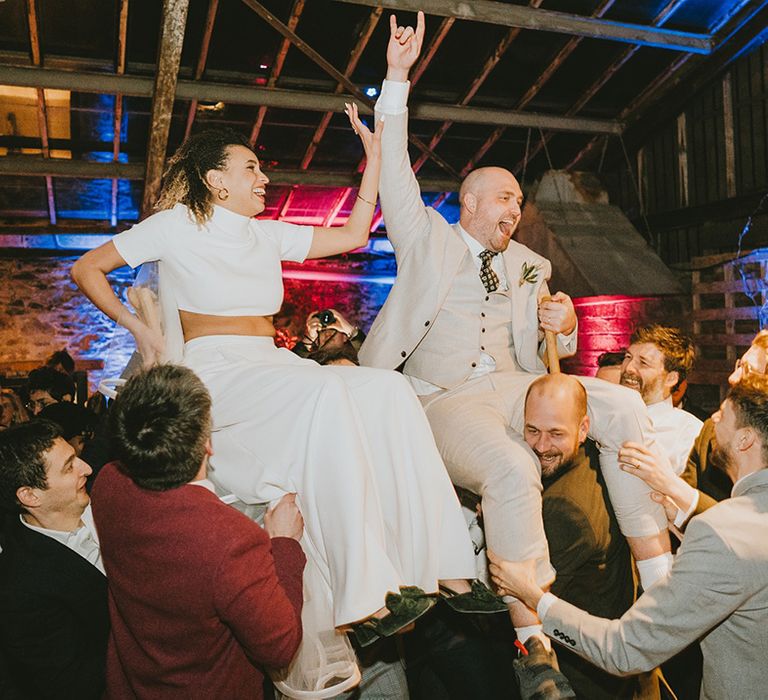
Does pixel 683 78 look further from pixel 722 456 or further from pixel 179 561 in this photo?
pixel 179 561

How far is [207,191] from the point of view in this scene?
2619 millimetres

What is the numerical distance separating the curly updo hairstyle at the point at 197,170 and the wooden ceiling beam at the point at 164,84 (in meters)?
4.30

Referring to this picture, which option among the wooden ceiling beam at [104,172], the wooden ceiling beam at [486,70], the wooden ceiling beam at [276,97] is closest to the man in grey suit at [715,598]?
the wooden ceiling beam at [276,97]

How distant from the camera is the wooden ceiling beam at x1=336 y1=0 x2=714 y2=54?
7.05 meters

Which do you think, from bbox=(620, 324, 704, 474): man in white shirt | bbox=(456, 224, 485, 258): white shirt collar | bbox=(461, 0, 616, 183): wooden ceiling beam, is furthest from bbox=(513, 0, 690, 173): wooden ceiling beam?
bbox=(456, 224, 485, 258): white shirt collar

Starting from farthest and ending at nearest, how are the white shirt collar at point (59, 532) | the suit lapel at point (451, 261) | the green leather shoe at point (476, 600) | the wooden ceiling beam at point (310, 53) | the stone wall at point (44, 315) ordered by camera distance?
the stone wall at point (44, 315), the wooden ceiling beam at point (310, 53), the suit lapel at point (451, 261), the white shirt collar at point (59, 532), the green leather shoe at point (476, 600)

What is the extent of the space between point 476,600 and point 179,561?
977 mm

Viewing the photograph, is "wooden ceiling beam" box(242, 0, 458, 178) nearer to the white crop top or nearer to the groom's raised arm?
the groom's raised arm

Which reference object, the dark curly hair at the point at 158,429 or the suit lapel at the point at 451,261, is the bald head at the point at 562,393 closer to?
the suit lapel at the point at 451,261

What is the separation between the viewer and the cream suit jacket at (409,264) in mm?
2932

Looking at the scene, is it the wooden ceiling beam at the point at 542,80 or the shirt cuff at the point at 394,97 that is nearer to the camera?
the shirt cuff at the point at 394,97

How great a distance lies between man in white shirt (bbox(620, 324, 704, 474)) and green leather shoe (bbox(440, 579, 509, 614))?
1.86 m

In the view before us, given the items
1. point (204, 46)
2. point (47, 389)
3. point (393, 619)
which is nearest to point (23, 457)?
point (393, 619)

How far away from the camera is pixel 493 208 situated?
315cm
